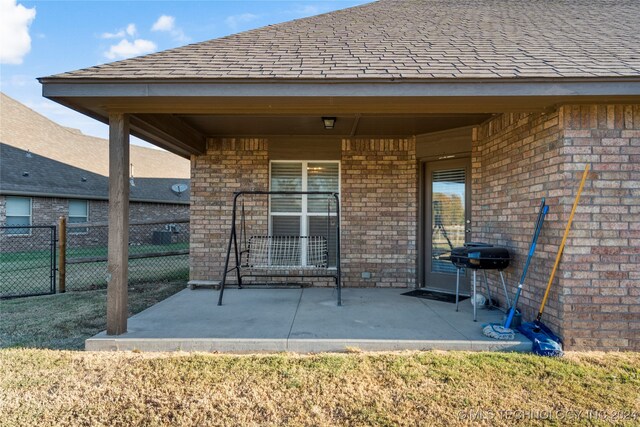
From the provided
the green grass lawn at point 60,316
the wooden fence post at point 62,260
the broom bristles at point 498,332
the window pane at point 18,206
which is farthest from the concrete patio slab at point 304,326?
the window pane at point 18,206

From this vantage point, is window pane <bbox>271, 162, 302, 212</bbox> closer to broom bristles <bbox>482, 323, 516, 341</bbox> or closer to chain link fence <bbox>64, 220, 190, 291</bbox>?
chain link fence <bbox>64, 220, 190, 291</bbox>

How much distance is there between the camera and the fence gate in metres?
6.57

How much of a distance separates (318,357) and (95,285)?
18.9 ft

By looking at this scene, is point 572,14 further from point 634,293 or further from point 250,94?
point 250,94

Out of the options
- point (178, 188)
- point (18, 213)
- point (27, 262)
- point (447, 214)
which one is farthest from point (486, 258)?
point (178, 188)

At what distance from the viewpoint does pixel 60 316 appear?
4.88m

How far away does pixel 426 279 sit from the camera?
6.00 meters

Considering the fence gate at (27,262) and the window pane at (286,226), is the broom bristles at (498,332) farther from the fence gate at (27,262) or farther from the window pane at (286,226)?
the fence gate at (27,262)

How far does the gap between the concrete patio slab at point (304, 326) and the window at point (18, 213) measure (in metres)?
11.3

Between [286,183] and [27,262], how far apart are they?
29.6 ft

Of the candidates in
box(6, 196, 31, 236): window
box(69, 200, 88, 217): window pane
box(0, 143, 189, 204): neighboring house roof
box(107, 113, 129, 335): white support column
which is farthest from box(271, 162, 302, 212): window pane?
box(69, 200, 88, 217): window pane

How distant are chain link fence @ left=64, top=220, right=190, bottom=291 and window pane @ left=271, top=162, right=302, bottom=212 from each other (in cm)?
217

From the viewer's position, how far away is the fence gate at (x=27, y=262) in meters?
6.57

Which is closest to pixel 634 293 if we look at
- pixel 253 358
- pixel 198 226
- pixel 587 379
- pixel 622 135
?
pixel 587 379
